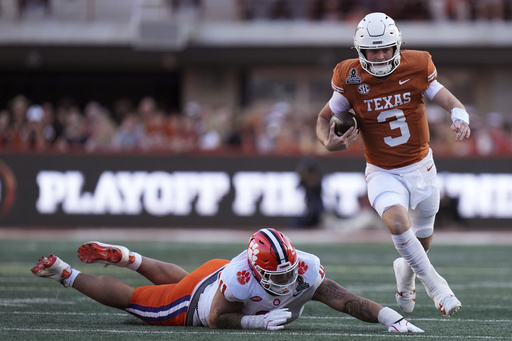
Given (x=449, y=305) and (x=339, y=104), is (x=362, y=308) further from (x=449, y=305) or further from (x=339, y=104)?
(x=339, y=104)

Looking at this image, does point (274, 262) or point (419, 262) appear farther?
point (419, 262)

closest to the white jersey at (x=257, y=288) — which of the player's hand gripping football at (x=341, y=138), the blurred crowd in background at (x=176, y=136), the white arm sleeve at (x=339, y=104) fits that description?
the player's hand gripping football at (x=341, y=138)

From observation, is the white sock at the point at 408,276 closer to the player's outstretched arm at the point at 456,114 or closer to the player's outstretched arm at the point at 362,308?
the player's outstretched arm at the point at 362,308

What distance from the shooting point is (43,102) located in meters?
23.4

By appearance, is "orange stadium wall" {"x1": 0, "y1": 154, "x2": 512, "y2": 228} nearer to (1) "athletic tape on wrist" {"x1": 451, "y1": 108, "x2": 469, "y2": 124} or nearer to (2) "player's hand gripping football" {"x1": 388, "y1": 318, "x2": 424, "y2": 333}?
(1) "athletic tape on wrist" {"x1": 451, "y1": 108, "x2": 469, "y2": 124}

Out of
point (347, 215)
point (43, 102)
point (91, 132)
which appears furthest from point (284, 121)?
point (43, 102)

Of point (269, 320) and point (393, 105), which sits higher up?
point (393, 105)

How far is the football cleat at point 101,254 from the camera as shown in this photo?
6.00m

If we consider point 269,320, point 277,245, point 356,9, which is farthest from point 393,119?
point 356,9

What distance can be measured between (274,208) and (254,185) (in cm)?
57

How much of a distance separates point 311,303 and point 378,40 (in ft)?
8.57

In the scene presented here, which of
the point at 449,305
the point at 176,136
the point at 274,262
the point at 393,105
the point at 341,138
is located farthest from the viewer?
the point at 176,136

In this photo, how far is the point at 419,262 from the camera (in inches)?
234

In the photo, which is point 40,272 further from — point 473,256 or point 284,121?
point 284,121
